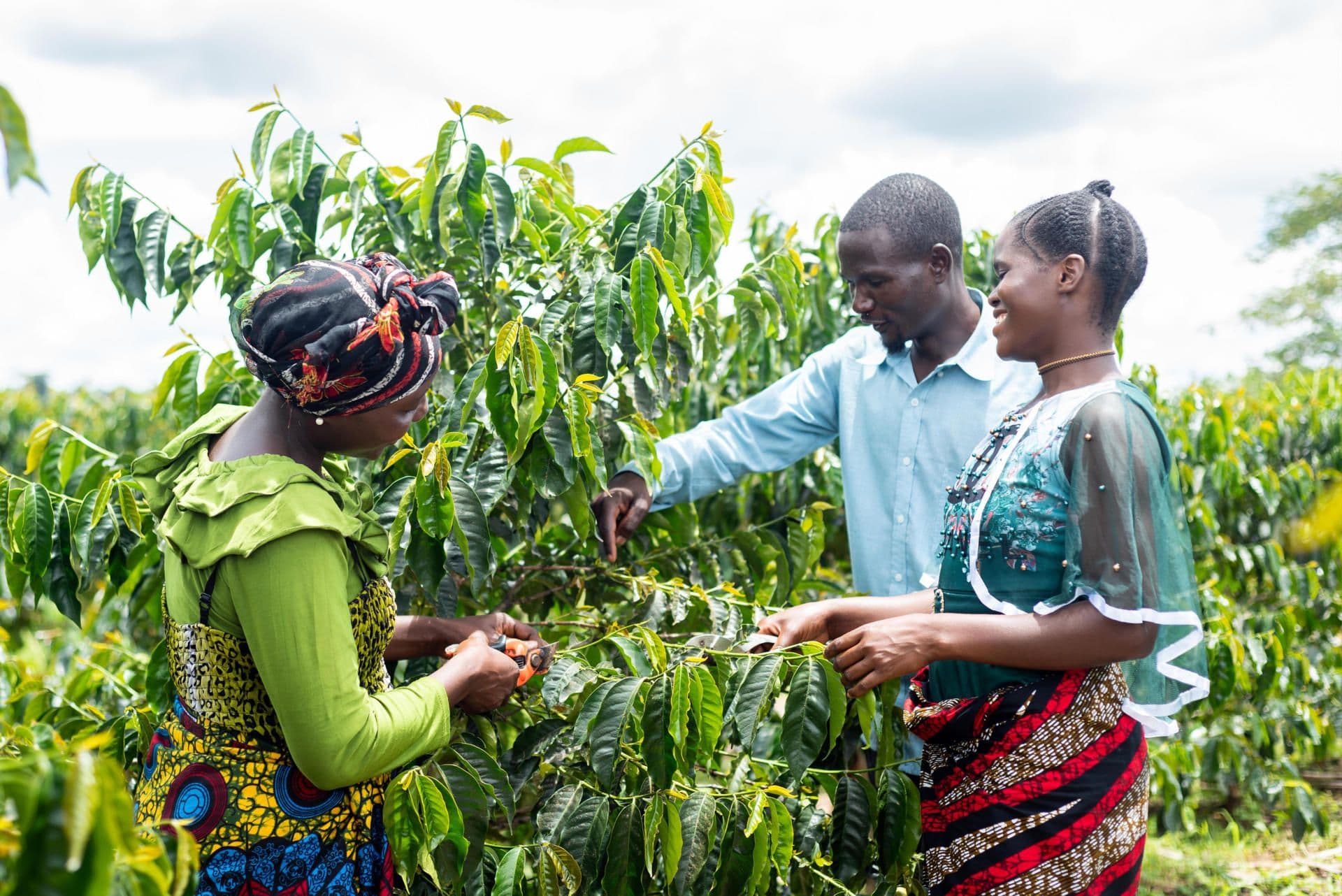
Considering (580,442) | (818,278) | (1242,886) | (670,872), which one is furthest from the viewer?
(1242,886)

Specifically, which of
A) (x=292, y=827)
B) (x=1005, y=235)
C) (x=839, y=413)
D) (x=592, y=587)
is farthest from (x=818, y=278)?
(x=292, y=827)

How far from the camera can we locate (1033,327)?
192 centimetres

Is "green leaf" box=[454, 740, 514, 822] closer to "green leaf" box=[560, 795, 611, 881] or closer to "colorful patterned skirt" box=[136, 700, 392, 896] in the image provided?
"green leaf" box=[560, 795, 611, 881]

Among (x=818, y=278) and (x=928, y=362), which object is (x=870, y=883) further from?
(x=818, y=278)

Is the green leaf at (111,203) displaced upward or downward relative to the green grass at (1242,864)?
upward

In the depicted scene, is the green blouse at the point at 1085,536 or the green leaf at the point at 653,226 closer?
the green blouse at the point at 1085,536

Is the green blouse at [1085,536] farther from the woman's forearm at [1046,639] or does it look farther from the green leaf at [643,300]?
the green leaf at [643,300]

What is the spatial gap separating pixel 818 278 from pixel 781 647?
2162 mm

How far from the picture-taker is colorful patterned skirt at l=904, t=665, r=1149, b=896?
1803 mm

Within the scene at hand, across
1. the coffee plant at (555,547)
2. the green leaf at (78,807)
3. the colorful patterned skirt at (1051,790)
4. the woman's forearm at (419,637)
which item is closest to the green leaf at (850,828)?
the coffee plant at (555,547)

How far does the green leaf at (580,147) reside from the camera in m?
2.55

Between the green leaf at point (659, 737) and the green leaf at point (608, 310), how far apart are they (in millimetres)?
719

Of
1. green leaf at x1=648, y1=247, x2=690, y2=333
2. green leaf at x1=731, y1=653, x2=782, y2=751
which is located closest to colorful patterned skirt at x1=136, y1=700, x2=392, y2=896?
green leaf at x1=731, y1=653, x2=782, y2=751

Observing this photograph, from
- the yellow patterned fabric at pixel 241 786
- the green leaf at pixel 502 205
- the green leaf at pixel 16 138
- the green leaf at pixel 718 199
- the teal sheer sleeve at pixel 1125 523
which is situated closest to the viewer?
the green leaf at pixel 16 138
